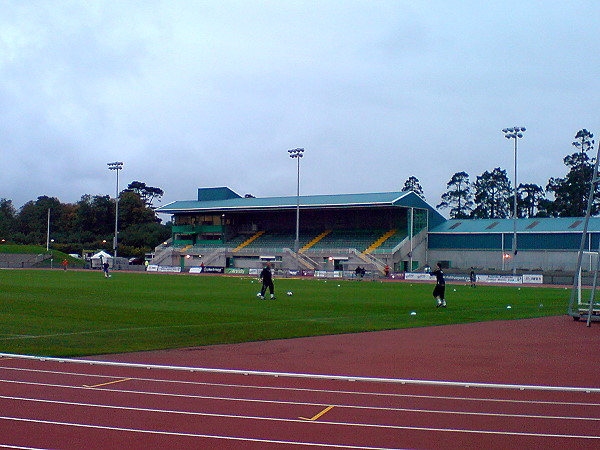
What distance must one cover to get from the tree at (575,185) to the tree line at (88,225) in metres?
66.4

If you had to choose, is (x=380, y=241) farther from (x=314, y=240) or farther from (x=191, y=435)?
(x=191, y=435)

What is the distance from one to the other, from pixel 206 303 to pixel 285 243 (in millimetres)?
60318

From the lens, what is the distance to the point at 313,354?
1356 centimetres

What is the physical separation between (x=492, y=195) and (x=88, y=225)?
76.1m

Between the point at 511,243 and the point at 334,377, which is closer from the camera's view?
the point at 334,377

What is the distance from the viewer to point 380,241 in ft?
268

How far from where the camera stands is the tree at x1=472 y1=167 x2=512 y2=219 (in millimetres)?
124625

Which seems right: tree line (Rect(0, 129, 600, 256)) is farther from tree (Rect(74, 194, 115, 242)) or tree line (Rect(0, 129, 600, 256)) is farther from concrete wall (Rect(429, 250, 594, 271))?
concrete wall (Rect(429, 250, 594, 271))

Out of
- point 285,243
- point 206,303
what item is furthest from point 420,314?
point 285,243

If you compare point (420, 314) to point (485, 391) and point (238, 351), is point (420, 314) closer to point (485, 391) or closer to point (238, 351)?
point (238, 351)

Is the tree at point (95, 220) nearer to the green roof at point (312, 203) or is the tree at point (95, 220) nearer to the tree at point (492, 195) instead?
the green roof at point (312, 203)

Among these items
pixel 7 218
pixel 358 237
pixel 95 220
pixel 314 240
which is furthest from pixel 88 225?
pixel 358 237

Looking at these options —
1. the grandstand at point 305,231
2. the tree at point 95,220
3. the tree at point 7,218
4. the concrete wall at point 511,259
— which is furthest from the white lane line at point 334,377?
the tree at point 7,218

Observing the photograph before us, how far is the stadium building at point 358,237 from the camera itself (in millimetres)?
74750
